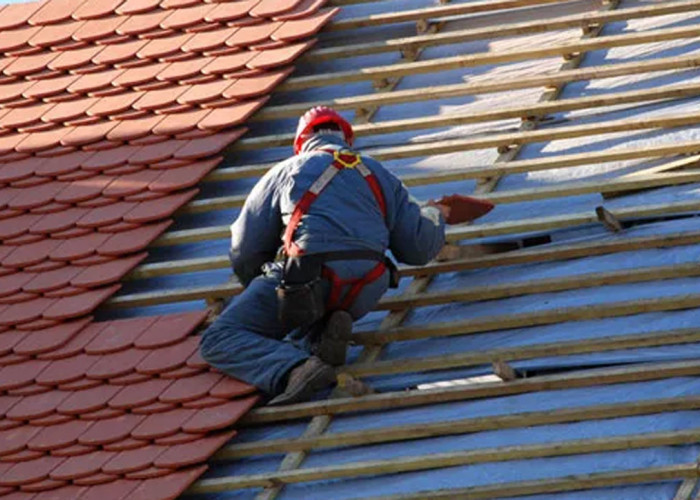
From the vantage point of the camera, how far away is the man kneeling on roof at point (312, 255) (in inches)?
324

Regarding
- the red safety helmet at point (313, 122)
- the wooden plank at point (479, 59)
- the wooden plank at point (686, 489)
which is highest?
the red safety helmet at point (313, 122)

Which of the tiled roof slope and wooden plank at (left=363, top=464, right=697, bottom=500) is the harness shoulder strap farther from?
wooden plank at (left=363, top=464, right=697, bottom=500)

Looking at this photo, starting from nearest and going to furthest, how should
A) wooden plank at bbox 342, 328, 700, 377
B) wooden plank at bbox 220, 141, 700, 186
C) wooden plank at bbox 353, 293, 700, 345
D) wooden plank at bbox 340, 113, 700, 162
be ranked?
wooden plank at bbox 342, 328, 700, 377 → wooden plank at bbox 353, 293, 700, 345 → wooden plank at bbox 220, 141, 700, 186 → wooden plank at bbox 340, 113, 700, 162

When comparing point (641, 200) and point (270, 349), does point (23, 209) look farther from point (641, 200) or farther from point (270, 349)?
point (641, 200)

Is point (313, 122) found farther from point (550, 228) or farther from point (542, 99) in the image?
point (542, 99)

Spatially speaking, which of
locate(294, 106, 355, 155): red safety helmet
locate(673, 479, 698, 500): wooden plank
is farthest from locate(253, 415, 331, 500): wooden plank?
locate(673, 479, 698, 500): wooden plank

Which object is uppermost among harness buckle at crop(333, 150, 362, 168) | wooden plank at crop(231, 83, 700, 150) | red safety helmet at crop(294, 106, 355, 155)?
red safety helmet at crop(294, 106, 355, 155)

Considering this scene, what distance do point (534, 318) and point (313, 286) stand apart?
36.3 inches

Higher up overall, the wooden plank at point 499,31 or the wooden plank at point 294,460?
the wooden plank at point 499,31

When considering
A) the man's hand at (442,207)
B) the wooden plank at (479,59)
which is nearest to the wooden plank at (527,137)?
the wooden plank at (479,59)

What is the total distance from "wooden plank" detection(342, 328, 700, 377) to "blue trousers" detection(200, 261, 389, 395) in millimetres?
257

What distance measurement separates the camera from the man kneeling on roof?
8.24 m

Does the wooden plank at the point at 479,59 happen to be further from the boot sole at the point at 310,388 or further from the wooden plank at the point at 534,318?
the boot sole at the point at 310,388

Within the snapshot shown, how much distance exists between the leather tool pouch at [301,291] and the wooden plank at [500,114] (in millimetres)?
1504
